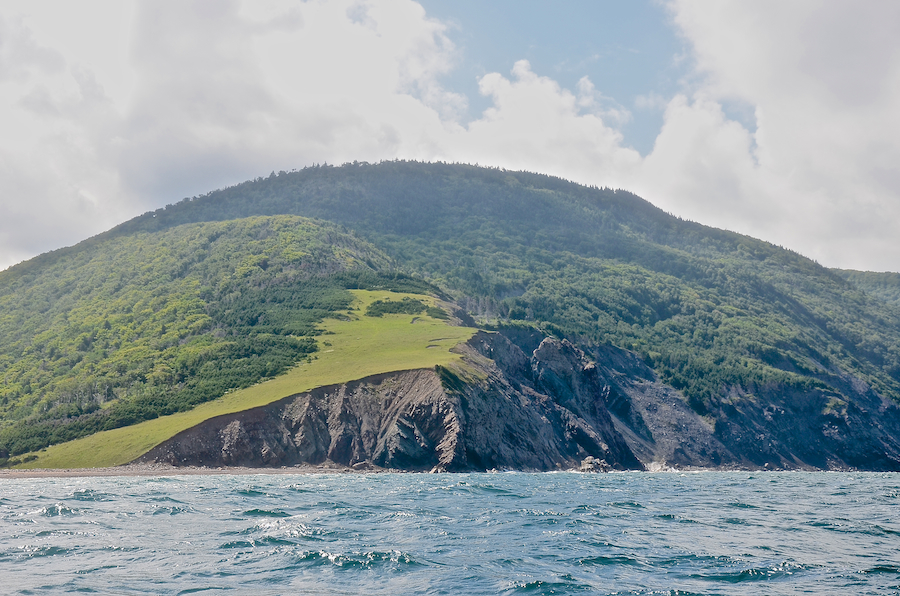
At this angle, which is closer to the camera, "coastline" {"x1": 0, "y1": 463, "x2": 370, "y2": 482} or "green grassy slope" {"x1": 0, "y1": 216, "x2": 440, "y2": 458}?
"coastline" {"x1": 0, "y1": 463, "x2": 370, "y2": 482}

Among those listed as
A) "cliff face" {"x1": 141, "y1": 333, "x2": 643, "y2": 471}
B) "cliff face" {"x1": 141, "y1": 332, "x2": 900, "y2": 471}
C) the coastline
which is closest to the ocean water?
the coastline

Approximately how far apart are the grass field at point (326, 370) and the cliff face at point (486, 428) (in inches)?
143

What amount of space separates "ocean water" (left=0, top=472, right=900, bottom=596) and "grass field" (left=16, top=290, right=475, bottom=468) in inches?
1772

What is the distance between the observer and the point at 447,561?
30.1 metres

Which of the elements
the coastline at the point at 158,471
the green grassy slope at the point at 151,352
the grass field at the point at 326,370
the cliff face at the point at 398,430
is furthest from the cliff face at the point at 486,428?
the green grassy slope at the point at 151,352

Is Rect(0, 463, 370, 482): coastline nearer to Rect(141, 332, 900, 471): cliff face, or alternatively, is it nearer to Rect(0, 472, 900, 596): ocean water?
Rect(141, 332, 900, 471): cliff face

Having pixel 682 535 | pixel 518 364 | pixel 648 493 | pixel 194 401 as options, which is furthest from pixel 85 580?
pixel 518 364

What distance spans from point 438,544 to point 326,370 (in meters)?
88.3

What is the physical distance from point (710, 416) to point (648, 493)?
127626mm

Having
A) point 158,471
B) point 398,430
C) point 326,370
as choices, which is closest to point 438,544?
point 158,471

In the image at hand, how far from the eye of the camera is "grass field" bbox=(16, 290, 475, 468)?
99375 millimetres

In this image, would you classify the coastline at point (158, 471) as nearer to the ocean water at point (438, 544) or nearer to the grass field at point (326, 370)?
the grass field at point (326, 370)

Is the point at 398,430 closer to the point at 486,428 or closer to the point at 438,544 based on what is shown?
the point at 486,428

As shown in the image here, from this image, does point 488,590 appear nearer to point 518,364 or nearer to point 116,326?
point 518,364
